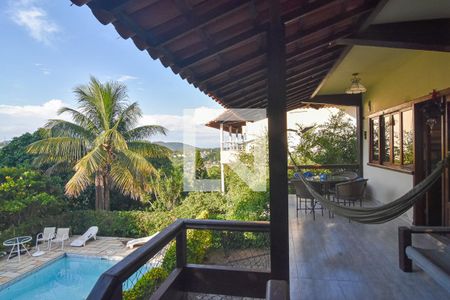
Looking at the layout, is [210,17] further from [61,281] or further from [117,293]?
[61,281]

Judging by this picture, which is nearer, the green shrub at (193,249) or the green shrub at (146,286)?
the green shrub at (146,286)

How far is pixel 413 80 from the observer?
4.52 meters

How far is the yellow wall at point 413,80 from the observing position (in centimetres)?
371

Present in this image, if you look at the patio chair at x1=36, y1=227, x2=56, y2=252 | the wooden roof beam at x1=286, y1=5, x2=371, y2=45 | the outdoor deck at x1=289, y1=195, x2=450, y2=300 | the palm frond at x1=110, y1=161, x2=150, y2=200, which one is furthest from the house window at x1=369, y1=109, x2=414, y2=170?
the patio chair at x1=36, y1=227, x2=56, y2=252

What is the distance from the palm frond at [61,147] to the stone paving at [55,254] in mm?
3048

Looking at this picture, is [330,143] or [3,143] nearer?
[330,143]

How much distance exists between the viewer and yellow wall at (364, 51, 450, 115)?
3706mm

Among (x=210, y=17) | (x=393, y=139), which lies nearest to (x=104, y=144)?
(x=393, y=139)

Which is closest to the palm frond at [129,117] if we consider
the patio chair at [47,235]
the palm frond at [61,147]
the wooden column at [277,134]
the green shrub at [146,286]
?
the palm frond at [61,147]

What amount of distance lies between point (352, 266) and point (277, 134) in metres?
1.96

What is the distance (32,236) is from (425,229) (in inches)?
411

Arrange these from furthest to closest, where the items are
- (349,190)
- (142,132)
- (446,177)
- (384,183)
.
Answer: (142,132) → (384,183) → (349,190) → (446,177)

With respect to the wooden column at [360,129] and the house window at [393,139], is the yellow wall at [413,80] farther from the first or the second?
the wooden column at [360,129]

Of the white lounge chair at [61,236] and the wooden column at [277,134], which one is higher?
the wooden column at [277,134]
